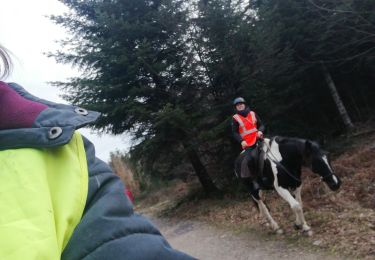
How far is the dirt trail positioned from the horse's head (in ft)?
4.57

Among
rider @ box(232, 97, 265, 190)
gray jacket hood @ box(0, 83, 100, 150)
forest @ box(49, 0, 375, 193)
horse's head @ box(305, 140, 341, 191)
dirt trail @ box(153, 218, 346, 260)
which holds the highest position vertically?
forest @ box(49, 0, 375, 193)

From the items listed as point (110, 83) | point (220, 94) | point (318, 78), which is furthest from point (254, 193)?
point (318, 78)

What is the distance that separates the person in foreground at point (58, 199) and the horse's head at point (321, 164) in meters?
6.94

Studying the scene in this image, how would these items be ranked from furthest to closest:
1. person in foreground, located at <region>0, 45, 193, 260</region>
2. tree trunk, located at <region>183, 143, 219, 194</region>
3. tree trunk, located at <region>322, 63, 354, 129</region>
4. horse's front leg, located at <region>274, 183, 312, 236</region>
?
tree trunk, located at <region>322, 63, 354, 129</region>
tree trunk, located at <region>183, 143, 219, 194</region>
horse's front leg, located at <region>274, 183, 312, 236</region>
person in foreground, located at <region>0, 45, 193, 260</region>

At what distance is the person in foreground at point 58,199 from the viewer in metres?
0.72

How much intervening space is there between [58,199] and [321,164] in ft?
23.4

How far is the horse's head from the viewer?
7332 mm

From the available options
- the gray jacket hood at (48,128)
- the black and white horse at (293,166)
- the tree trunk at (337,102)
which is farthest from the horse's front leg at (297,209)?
the tree trunk at (337,102)

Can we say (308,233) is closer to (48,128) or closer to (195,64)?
(48,128)

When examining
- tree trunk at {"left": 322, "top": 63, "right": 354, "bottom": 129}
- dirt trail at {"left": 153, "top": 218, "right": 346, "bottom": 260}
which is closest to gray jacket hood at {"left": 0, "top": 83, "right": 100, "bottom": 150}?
dirt trail at {"left": 153, "top": 218, "right": 346, "bottom": 260}

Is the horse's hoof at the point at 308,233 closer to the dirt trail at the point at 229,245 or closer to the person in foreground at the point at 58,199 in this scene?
the dirt trail at the point at 229,245

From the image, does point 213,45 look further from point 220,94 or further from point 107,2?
point 107,2

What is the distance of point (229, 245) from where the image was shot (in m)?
8.52

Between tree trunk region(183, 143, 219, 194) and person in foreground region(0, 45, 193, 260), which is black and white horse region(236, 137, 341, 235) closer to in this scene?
tree trunk region(183, 143, 219, 194)
